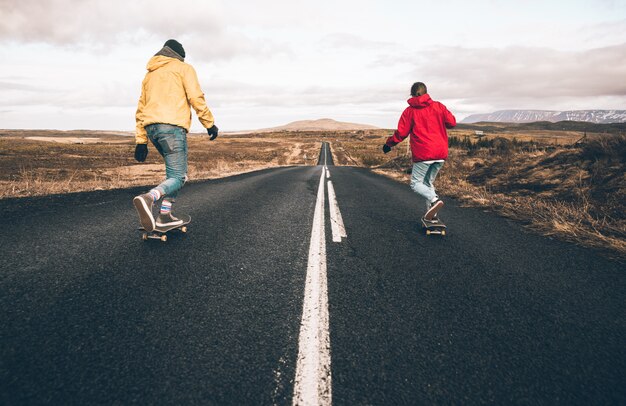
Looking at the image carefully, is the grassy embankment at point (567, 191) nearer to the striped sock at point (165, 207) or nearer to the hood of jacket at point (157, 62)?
the striped sock at point (165, 207)

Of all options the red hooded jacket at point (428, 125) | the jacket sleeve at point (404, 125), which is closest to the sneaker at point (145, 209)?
the red hooded jacket at point (428, 125)

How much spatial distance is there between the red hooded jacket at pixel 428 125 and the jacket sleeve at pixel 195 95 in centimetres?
270

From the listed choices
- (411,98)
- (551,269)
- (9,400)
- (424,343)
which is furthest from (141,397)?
(411,98)

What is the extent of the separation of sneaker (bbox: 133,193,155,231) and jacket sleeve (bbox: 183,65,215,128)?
4.31 feet

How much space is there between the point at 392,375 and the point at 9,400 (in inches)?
76.2

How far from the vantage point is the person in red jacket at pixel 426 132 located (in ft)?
15.0

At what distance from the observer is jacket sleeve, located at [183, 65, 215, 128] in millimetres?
3992

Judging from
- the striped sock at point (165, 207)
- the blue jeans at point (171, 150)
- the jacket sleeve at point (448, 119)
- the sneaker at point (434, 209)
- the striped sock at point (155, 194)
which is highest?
the jacket sleeve at point (448, 119)

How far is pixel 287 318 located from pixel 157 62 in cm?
365

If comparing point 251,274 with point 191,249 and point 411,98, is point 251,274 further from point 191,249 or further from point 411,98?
point 411,98

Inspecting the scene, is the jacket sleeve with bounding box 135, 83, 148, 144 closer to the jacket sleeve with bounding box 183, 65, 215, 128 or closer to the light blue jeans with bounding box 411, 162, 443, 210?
the jacket sleeve with bounding box 183, 65, 215, 128

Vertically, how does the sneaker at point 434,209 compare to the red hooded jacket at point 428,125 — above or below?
below

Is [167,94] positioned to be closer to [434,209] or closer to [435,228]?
[434,209]

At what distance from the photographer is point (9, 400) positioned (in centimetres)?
143
